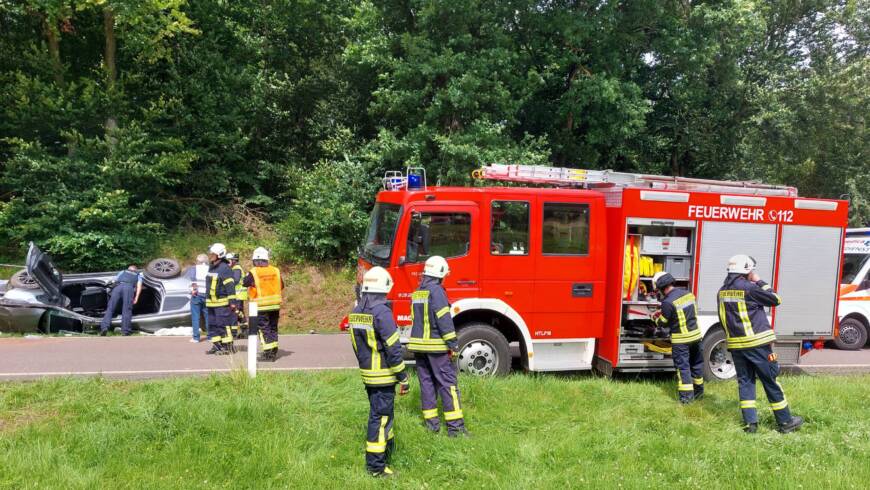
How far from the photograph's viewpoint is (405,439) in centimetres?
524

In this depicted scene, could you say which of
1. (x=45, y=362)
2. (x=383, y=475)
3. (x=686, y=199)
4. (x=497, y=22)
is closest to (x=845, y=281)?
(x=686, y=199)

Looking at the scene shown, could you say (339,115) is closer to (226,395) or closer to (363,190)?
(363,190)

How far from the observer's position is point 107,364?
7.91 metres

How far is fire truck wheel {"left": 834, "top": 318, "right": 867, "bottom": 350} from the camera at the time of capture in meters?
11.2

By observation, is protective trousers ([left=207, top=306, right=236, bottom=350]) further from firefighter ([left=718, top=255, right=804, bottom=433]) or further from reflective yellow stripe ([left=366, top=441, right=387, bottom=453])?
firefighter ([left=718, top=255, right=804, bottom=433])

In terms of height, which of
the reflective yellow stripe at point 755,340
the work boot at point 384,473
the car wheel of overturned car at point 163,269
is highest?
the reflective yellow stripe at point 755,340

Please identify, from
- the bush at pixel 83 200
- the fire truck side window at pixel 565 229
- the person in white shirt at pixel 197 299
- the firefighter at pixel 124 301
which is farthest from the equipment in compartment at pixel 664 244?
the bush at pixel 83 200

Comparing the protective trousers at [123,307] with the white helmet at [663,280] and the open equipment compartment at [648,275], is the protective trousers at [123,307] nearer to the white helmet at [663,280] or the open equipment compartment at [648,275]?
the open equipment compartment at [648,275]

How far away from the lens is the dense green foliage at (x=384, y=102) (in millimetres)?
13867

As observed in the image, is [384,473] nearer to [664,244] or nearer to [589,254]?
[589,254]

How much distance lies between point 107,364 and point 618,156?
50.7 feet

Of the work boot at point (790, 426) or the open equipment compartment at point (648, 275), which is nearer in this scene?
the work boot at point (790, 426)

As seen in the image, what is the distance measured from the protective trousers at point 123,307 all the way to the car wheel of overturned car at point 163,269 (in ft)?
3.09

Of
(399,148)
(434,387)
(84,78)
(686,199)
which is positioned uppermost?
(84,78)
